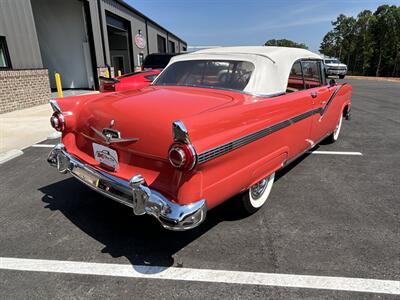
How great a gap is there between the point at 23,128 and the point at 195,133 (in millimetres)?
6424

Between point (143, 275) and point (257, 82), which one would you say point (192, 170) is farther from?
point (257, 82)

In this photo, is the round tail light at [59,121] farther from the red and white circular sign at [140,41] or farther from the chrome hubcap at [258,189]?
the red and white circular sign at [140,41]

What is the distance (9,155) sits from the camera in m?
4.82

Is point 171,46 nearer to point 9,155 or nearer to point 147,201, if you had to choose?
point 9,155

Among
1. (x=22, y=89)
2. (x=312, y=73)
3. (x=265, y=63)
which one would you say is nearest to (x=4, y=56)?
(x=22, y=89)

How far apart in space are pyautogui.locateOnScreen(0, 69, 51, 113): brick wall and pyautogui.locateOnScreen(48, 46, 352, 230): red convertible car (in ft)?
24.6

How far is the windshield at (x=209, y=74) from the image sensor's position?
3.09 m

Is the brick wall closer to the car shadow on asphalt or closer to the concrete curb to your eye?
the concrete curb

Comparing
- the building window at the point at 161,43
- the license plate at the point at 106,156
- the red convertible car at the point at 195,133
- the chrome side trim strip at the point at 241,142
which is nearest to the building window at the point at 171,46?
the building window at the point at 161,43

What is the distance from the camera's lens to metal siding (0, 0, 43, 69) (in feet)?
29.3

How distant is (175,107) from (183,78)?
1191 millimetres

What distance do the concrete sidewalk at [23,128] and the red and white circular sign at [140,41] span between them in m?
12.7

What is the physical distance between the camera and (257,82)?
2961 mm

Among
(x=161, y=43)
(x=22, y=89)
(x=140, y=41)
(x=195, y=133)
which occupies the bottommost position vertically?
(x=22, y=89)
